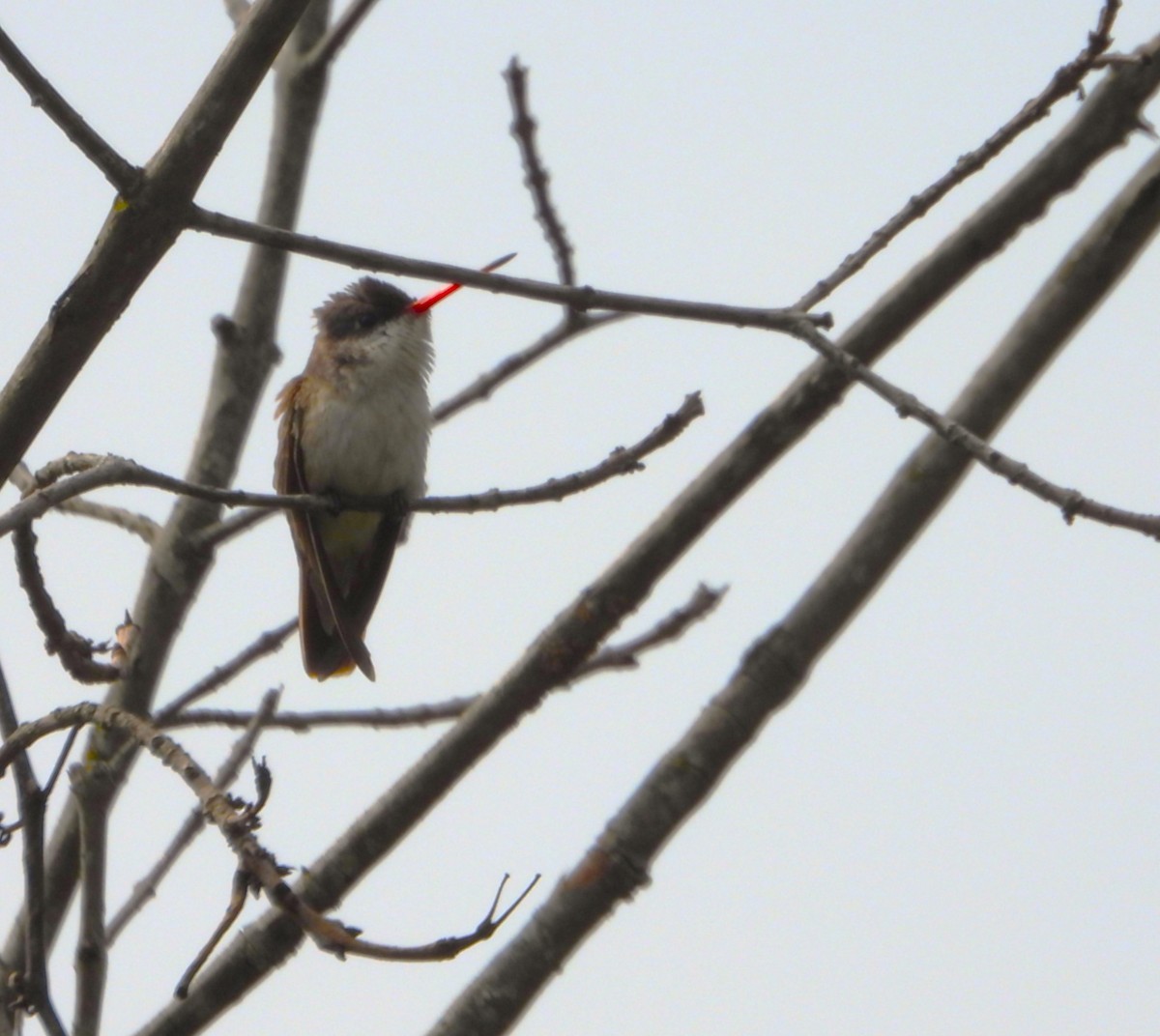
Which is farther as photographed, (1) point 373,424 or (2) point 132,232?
(1) point 373,424

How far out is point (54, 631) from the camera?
10.2ft

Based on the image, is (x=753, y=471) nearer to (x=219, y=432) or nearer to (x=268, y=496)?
(x=268, y=496)

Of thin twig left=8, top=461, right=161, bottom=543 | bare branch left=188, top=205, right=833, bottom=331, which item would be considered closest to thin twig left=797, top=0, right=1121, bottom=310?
bare branch left=188, top=205, right=833, bottom=331

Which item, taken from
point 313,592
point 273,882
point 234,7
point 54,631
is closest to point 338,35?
point 234,7

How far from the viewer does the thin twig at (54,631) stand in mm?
3045

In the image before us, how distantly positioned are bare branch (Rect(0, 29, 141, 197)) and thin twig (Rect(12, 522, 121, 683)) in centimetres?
85

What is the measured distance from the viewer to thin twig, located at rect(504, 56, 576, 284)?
378 centimetres

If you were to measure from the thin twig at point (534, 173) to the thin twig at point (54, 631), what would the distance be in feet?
4.58

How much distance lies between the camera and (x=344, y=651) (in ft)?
18.2

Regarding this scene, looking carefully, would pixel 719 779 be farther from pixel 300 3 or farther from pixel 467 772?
pixel 300 3

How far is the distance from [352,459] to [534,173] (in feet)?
6.19

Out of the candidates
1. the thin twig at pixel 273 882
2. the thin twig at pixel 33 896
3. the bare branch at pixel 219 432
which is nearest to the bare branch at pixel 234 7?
the bare branch at pixel 219 432

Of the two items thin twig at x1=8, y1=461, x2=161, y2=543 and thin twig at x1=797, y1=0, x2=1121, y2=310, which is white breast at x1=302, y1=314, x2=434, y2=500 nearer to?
thin twig at x1=8, y1=461, x2=161, y2=543

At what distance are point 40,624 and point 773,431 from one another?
1609 mm
